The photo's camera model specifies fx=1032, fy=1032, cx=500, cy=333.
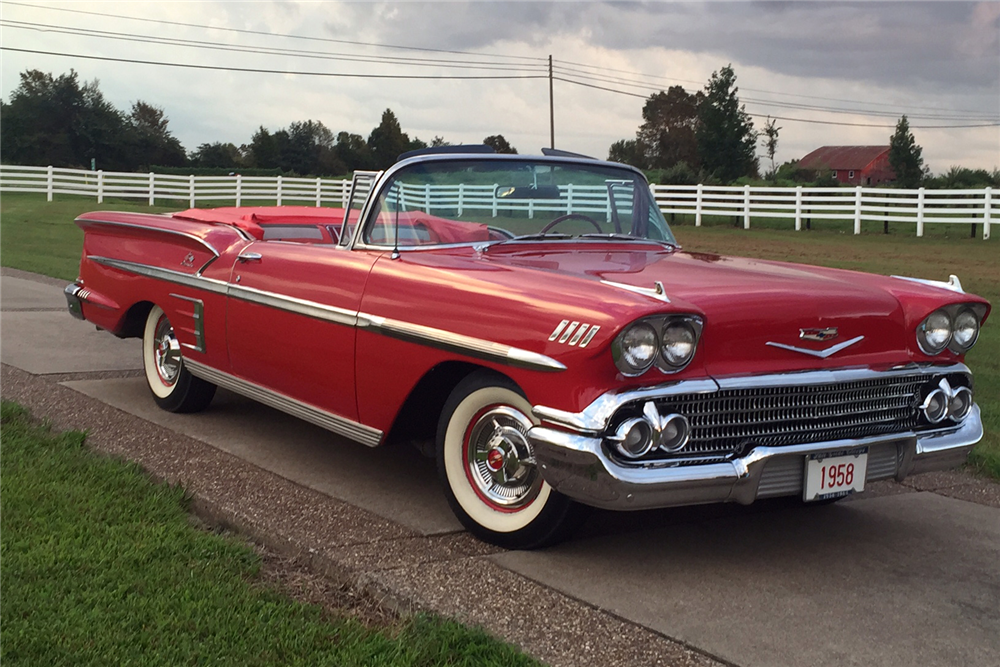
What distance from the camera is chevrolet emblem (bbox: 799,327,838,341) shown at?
3555 mm

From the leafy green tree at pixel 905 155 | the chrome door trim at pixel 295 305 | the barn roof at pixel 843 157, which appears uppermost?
the barn roof at pixel 843 157

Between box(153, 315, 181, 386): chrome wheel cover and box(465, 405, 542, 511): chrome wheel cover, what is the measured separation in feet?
8.19

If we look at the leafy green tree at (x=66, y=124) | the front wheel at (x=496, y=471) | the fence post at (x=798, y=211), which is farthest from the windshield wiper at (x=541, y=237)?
the leafy green tree at (x=66, y=124)

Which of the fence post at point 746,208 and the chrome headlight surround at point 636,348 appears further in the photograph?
the fence post at point 746,208

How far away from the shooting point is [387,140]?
74.2 m

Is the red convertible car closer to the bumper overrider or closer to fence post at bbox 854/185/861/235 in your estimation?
the bumper overrider

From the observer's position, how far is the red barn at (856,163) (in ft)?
336

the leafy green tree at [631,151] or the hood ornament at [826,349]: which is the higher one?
the leafy green tree at [631,151]

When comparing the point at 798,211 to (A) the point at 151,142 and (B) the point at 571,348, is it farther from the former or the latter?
(A) the point at 151,142

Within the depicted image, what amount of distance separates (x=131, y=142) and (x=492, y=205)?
71.1 metres

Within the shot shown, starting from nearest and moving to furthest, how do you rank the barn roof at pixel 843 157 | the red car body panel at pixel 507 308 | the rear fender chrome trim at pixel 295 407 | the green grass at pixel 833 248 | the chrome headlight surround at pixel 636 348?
the chrome headlight surround at pixel 636 348 → the red car body panel at pixel 507 308 → the rear fender chrome trim at pixel 295 407 → the green grass at pixel 833 248 → the barn roof at pixel 843 157

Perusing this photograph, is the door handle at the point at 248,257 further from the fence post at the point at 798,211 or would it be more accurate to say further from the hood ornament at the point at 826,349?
the fence post at the point at 798,211

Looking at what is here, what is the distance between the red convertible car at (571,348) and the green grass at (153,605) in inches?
30.4

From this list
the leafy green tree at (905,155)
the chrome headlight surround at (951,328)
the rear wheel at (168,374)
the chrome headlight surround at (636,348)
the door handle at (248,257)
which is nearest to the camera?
the chrome headlight surround at (636,348)
